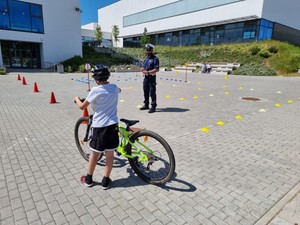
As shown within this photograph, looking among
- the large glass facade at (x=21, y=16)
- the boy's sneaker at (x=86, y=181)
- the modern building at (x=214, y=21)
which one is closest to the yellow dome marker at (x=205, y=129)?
the boy's sneaker at (x=86, y=181)

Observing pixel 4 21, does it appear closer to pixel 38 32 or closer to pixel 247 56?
pixel 38 32

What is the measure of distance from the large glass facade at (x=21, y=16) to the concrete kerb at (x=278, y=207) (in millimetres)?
30215

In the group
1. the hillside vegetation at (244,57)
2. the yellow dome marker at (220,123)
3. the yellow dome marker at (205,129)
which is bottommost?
the yellow dome marker at (205,129)

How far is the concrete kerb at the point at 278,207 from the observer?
2521 mm

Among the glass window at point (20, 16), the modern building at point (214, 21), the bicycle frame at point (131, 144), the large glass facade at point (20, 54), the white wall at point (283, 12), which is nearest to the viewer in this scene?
the bicycle frame at point (131, 144)

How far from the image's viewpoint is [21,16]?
25438mm

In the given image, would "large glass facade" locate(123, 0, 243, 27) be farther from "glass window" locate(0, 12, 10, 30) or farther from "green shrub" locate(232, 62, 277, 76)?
"glass window" locate(0, 12, 10, 30)

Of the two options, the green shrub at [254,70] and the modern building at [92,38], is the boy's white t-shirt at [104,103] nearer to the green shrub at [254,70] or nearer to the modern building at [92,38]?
the green shrub at [254,70]

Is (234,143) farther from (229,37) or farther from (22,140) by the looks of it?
(229,37)

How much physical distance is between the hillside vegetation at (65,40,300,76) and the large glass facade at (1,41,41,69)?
5.94 m

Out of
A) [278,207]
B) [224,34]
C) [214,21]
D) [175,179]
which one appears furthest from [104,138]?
[214,21]

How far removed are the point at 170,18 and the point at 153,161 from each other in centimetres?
4719

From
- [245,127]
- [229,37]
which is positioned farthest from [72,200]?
[229,37]

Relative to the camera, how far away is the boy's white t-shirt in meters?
2.74
